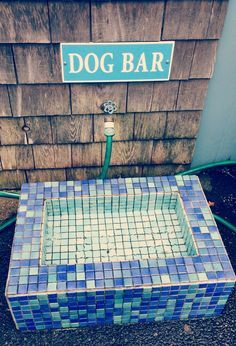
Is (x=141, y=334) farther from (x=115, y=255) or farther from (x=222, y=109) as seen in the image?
(x=222, y=109)

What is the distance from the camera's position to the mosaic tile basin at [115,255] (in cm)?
227

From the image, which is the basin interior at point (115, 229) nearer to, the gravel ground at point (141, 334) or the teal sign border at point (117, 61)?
the gravel ground at point (141, 334)

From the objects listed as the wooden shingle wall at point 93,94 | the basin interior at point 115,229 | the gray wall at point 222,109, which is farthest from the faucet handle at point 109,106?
the gray wall at point 222,109

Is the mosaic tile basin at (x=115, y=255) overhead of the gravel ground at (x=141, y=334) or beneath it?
overhead

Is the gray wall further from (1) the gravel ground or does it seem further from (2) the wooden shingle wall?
(1) the gravel ground

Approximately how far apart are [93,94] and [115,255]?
1.21 m

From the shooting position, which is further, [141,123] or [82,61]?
[141,123]

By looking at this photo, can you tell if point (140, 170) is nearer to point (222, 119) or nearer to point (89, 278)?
point (222, 119)

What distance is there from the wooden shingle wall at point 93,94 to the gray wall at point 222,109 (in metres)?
0.13

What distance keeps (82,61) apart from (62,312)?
170 centimetres

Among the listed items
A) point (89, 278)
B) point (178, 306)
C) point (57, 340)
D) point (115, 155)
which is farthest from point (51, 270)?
point (115, 155)

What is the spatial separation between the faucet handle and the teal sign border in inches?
8.0

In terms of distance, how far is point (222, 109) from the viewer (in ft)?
10.3

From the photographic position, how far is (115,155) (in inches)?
127
